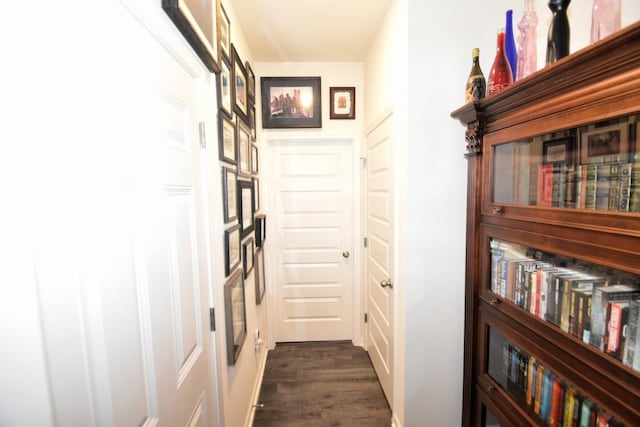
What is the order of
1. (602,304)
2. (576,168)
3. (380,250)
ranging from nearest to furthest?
(602,304) → (576,168) → (380,250)

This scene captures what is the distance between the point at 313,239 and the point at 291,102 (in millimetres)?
1325

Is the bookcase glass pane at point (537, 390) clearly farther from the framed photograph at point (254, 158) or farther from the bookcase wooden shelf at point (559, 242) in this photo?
the framed photograph at point (254, 158)

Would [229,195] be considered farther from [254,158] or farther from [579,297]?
[579,297]

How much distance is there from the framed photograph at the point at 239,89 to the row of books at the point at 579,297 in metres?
1.61

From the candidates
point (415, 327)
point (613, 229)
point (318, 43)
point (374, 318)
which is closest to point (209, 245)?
point (415, 327)

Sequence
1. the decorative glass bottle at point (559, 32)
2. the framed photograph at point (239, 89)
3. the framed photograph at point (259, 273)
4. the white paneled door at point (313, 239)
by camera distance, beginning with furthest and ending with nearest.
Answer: the white paneled door at point (313, 239) < the framed photograph at point (259, 273) < the framed photograph at point (239, 89) < the decorative glass bottle at point (559, 32)

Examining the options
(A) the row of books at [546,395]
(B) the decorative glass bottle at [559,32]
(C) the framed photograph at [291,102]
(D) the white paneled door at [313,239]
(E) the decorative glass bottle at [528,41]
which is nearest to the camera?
(A) the row of books at [546,395]

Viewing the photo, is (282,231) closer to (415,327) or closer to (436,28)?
(415,327)

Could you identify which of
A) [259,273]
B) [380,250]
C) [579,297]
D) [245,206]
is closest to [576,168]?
[579,297]

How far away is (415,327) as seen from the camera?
1.55m

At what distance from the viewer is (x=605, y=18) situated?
2.87 feet

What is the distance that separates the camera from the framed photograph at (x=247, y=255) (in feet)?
5.90

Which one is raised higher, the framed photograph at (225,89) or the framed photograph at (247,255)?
the framed photograph at (225,89)

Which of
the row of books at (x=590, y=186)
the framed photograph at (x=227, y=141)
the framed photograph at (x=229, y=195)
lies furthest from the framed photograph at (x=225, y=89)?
the row of books at (x=590, y=186)
